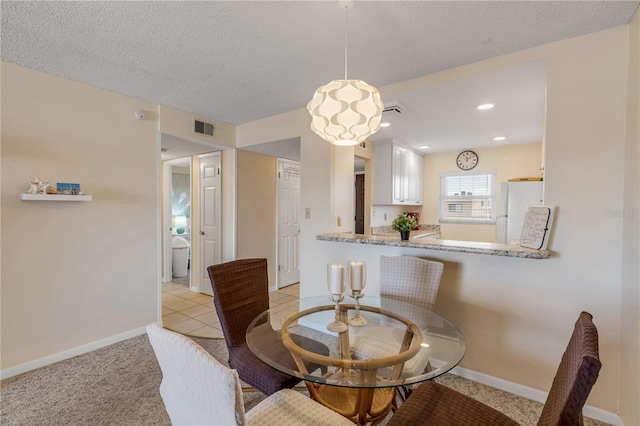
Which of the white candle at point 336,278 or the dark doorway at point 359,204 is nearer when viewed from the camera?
the white candle at point 336,278

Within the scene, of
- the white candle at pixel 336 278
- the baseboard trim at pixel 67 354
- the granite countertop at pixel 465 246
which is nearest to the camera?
the white candle at pixel 336 278

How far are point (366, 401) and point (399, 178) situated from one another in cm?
350

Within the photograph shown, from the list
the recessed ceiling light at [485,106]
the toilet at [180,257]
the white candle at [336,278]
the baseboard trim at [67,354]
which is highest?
the recessed ceiling light at [485,106]

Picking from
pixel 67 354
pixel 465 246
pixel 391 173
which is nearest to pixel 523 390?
pixel 465 246

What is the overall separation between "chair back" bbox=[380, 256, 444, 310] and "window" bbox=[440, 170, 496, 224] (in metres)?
3.29

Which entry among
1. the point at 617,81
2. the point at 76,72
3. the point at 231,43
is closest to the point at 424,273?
the point at 617,81

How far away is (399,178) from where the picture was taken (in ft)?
14.5

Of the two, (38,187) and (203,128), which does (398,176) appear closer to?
(203,128)

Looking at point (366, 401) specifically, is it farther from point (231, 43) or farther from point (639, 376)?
point (231, 43)

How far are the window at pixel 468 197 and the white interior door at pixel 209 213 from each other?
3882 millimetres

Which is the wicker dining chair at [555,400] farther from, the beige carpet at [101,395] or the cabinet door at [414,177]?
the cabinet door at [414,177]

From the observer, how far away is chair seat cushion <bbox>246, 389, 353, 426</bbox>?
1165mm

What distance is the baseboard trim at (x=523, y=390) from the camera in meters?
1.79

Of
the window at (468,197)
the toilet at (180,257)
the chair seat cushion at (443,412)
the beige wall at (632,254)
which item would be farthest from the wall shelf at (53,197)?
the window at (468,197)
